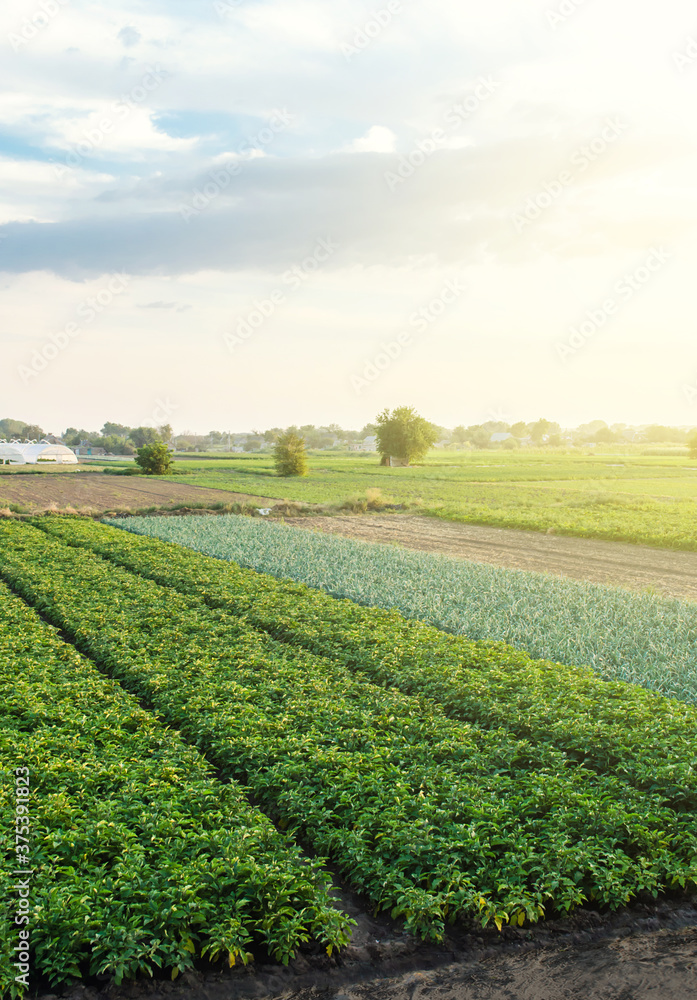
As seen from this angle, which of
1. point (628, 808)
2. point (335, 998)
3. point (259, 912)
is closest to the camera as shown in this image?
point (335, 998)

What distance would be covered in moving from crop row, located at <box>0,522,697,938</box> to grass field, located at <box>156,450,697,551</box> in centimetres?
2244

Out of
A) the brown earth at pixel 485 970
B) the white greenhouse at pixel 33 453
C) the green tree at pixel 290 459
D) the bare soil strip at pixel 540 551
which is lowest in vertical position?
the brown earth at pixel 485 970

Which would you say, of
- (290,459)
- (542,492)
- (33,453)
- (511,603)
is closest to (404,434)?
(290,459)

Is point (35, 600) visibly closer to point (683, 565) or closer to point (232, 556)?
point (232, 556)

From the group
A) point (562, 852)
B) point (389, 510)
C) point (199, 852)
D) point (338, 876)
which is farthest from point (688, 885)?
point (389, 510)

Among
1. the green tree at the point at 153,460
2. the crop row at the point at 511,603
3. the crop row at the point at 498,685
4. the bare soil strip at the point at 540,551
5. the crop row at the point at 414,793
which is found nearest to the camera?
the crop row at the point at 414,793

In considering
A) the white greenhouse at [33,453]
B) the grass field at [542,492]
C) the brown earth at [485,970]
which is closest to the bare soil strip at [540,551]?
the grass field at [542,492]

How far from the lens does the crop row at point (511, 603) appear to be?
471 inches

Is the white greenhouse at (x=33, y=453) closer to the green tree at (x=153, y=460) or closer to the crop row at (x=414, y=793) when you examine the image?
the green tree at (x=153, y=460)

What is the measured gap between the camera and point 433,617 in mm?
14602

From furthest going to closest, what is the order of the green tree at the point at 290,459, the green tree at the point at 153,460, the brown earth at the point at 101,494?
the green tree at the point at 153,460 < the green tree at the point at 290,459 < the brown earth at the point at 101,494

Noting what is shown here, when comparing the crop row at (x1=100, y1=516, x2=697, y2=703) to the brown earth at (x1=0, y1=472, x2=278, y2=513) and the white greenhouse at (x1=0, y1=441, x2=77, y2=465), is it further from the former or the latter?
the white greenhouse at (x1=0, y1=441, x2=77, y2=465)

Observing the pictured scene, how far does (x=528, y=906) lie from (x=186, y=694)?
5497 mm

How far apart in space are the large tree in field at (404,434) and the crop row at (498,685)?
76931mm
